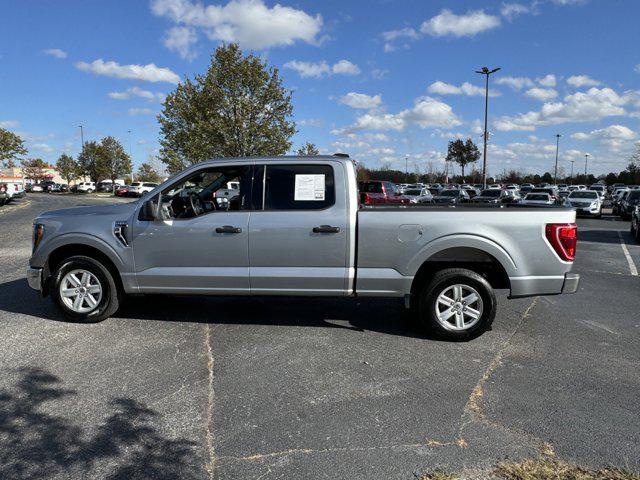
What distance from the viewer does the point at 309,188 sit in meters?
5.16

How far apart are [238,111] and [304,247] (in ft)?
74.6

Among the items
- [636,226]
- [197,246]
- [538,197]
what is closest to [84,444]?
[197,246]

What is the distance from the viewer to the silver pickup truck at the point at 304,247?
4914 millimetres

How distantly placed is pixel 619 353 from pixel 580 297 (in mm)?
2545

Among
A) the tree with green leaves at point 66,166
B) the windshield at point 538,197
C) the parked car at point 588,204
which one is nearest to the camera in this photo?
the parked car at point 588,204

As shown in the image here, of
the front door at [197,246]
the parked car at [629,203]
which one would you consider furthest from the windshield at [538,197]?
the front door at [197,246]

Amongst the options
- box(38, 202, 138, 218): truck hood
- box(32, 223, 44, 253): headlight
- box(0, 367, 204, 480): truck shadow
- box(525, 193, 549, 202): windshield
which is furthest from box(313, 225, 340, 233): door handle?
box(525, 193, 549, 202): windshield

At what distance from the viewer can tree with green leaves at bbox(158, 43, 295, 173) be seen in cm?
2622

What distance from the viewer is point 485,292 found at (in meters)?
4.95

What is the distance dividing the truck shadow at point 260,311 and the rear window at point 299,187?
143 centimetres

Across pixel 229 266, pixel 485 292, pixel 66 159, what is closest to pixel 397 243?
pixel 485 292

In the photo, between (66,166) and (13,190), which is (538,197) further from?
(66,166)

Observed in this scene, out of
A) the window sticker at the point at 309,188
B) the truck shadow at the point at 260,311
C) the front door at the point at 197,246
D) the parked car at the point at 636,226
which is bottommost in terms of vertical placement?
the truck shadow at the point at 260,311

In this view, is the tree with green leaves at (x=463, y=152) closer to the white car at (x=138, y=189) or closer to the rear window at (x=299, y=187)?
the white car at (x=138, y=189)
